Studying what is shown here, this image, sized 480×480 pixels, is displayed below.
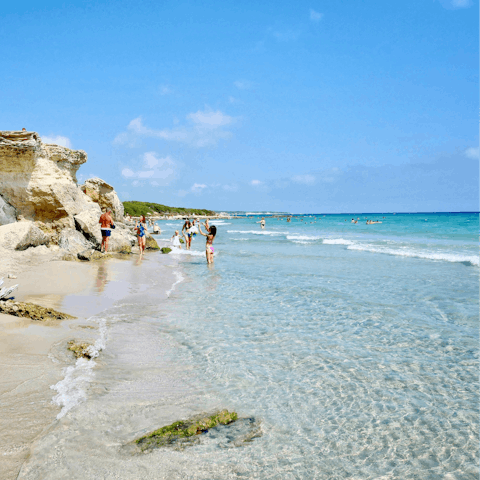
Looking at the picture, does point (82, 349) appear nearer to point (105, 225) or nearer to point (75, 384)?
point (75, 384)

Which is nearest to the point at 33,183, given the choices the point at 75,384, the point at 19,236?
the point at 19,236

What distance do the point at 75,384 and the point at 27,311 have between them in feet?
9.52

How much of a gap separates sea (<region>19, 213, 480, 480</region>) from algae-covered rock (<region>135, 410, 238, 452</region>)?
9cm

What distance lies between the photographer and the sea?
335 centimetres

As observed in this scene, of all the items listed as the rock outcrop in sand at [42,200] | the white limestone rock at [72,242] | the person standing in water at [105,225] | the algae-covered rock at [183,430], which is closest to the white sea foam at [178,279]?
the rock outcrop in sand at [42,200]

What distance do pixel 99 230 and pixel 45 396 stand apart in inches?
624

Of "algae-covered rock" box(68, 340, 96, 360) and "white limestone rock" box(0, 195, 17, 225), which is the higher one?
"white limestone rock" box(0, 195, 17, 225)

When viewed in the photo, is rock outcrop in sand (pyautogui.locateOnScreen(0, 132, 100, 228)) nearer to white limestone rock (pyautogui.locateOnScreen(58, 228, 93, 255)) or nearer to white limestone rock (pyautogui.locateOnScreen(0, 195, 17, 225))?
white limestone rock (pyautogui.locateOnScreen(0, 195, 17, 225))

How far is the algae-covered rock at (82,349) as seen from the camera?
215 inches

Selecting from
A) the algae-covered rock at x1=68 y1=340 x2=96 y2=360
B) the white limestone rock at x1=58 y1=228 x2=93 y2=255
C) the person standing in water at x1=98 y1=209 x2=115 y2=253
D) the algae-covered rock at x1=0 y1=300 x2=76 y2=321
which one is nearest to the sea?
the algae-covered rock at x1=68 y1=340 x2=96 y2=360

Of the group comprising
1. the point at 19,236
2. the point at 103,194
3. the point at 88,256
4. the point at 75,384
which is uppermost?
the point at 103,194

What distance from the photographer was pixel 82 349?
560 cm

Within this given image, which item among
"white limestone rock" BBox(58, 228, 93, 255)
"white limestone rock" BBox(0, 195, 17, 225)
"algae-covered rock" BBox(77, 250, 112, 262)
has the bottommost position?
"algae-covered rock" BBox(77, 250, 112, 262)

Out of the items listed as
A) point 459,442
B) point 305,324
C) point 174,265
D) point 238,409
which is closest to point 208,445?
point 238,409
